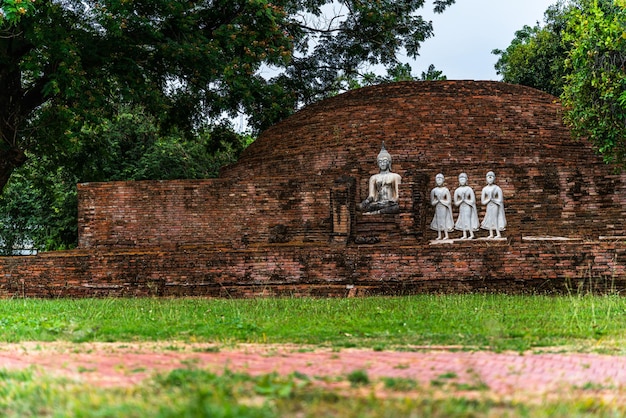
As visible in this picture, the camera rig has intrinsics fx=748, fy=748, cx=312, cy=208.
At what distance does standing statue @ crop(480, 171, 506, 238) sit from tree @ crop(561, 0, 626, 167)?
189 cm

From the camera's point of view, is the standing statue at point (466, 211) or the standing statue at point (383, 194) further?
the standing statue at point (383, 194)

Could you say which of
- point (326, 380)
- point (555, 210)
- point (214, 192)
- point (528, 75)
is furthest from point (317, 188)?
point (528, 75)

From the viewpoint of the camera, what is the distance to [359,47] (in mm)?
19422

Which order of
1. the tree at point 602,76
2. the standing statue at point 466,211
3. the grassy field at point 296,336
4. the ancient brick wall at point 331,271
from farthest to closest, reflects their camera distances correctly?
the standing statue at point 466,211, the tree at point 602,76, the ancient brick wall at point 331,271, the grassy field at point 296,336

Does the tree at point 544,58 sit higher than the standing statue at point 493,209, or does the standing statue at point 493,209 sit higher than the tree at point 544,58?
the tree at point 544,58

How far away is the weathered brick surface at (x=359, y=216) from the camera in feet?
33.3

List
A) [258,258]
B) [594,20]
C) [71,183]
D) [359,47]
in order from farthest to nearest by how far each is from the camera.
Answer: [71,183] → [359,47] → [594,20] → [258,258]

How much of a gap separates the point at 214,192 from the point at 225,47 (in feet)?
8.82

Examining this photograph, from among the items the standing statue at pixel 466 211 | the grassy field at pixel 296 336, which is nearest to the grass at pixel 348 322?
the grassy field at pixel 296 336

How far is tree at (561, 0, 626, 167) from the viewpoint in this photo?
11.8 meters

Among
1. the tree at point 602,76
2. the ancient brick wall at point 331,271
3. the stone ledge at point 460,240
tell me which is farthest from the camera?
the tree at point 602,76

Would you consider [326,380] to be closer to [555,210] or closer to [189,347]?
[189,347]

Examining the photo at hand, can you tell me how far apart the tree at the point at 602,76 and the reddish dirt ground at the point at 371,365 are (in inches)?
328

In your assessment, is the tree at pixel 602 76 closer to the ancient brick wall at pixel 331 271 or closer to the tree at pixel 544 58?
the ancient brick wall at pixel 331 271
